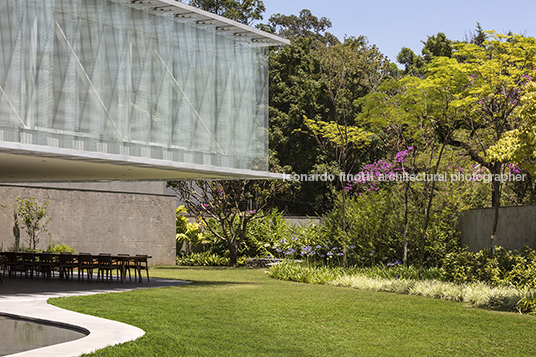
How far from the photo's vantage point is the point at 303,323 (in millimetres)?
9219

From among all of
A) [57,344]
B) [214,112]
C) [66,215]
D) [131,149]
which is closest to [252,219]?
[66,215]

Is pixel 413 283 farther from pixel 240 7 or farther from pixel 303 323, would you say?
pixel 240 7

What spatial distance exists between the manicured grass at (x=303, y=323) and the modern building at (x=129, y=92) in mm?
3258

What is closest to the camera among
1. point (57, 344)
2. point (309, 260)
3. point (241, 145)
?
point (57, 344)

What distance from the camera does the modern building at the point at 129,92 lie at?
39.3ft

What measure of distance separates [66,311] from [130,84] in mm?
5984

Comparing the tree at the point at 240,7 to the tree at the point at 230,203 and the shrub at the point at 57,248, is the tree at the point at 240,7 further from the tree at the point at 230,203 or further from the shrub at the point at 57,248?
the shrub at the point at 57,248

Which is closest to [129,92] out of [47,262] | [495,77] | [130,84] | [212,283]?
[130,84]

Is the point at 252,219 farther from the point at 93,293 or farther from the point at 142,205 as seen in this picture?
the point at 93,293

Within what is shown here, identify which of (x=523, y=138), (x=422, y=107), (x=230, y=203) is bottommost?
(x=230, y=203)

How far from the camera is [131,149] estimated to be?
13812mm

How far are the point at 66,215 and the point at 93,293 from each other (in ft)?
28.4

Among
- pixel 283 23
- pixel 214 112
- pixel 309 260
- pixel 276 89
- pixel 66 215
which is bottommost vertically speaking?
pixel 309 260

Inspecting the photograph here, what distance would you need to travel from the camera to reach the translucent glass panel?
11969 mm
